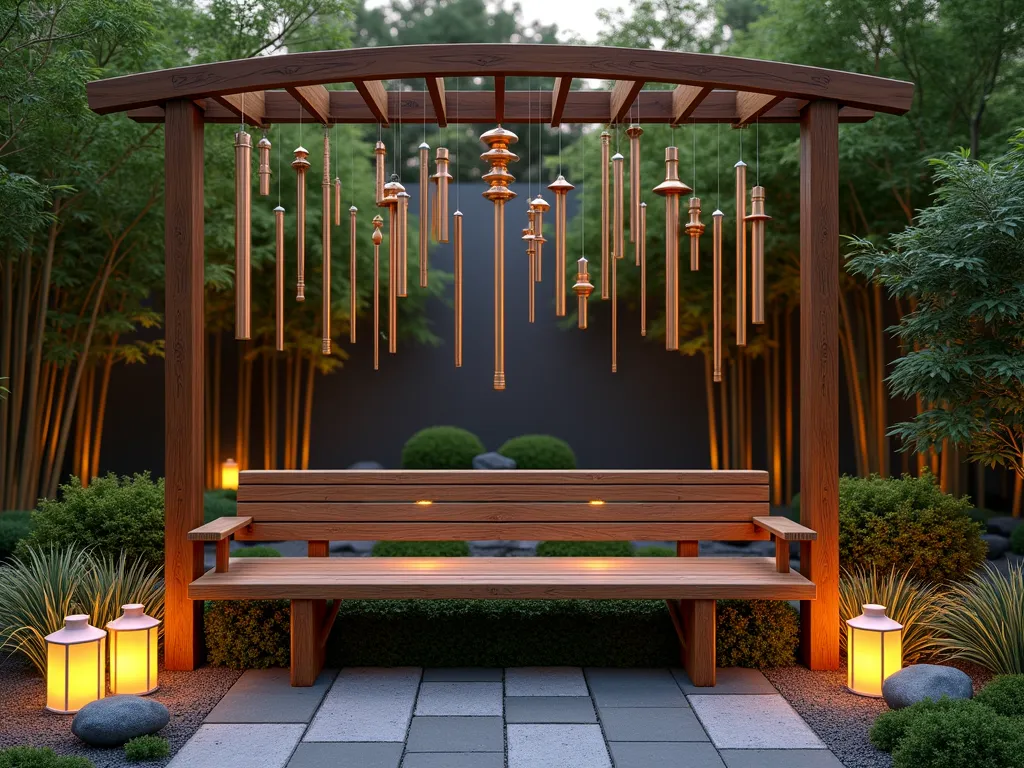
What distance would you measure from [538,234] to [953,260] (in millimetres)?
1887

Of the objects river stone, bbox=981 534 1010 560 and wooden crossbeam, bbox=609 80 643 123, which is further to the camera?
river stone, bbox=981 534 1010 560

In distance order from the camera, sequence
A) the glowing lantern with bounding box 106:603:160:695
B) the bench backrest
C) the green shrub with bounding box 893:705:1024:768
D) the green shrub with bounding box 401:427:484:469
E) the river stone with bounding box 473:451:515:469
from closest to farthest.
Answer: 1. the green shrub with bounding box 893:705:1024:768
2. the glowing lantern with bounding box 106:603:160:695
3. the bench backrest
4. the river stone with bounding box 473:451:515:469
5. the green shrub with bounding box 401:427:484:469

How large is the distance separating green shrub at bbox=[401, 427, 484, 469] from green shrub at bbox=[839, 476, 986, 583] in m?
4.88

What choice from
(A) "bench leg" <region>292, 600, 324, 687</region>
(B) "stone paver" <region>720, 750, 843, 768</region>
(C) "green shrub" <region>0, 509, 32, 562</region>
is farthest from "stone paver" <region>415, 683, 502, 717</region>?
(C) "green shrub" <region>0, 509, 32, 562</region>

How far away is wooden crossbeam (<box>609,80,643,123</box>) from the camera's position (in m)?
3.94

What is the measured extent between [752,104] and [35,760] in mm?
3908

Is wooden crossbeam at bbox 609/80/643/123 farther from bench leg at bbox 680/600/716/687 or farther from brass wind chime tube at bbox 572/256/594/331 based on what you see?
bench leg at bbox 680/600/716/687

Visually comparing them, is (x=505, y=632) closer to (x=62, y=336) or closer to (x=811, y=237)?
(x=811, y=237)

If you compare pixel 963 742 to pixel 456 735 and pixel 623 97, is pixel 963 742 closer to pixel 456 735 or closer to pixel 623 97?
pixel 456 735

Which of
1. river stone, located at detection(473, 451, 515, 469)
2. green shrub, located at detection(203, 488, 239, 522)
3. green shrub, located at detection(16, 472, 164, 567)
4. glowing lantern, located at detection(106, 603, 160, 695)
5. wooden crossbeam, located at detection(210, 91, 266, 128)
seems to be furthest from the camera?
river stone, located at detection(473, 451, 515, 469)

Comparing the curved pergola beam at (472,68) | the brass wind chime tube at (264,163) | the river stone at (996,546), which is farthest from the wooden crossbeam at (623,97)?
the river stone at (996,546)

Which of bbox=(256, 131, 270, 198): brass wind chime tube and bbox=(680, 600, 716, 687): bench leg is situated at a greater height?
bbox=(256, 131, 270, 198): brass wind chime tube

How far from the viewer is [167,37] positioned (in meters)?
7.63

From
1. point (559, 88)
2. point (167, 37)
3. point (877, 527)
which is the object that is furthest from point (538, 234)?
point (167, 37)
